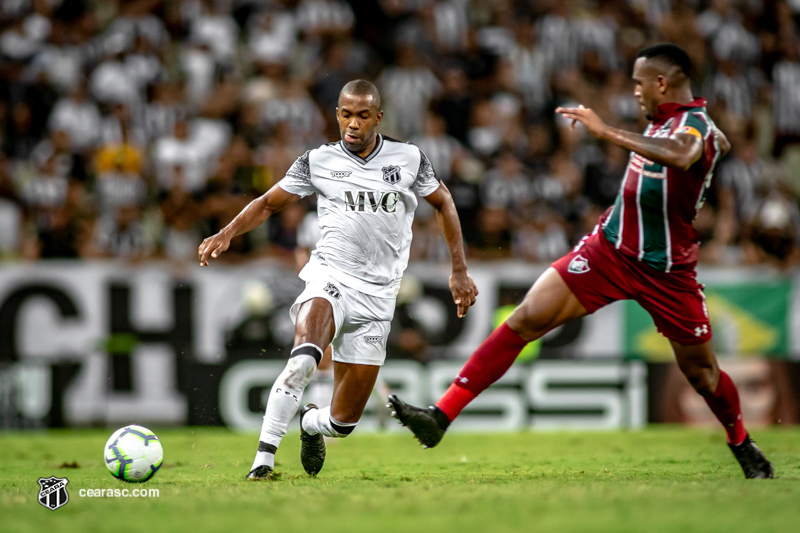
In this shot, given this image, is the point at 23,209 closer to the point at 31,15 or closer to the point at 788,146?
the point at 31,15

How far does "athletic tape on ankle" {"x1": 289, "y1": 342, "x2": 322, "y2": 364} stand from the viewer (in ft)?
21.8

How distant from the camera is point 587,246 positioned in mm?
7270

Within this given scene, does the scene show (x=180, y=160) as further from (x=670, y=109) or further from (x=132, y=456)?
(x=670, y=109)

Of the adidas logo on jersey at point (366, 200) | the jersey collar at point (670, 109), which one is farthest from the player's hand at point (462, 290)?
the jersey collar at point (670, 109)

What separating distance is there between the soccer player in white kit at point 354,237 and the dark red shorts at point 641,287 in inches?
33.3

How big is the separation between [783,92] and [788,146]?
101 cm

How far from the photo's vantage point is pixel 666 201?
6.98m

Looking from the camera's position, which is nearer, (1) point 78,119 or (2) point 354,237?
(2) point 354,237

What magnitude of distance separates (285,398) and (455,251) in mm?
1725

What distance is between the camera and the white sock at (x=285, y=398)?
6.63 meters

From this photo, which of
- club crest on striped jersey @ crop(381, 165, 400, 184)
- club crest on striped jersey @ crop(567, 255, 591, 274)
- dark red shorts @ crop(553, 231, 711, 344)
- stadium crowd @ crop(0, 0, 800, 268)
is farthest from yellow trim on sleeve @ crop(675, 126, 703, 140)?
stadium crowd @ crop(0, 0, 800, 268)

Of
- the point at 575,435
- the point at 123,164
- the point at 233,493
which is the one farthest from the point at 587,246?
the point at 123,164

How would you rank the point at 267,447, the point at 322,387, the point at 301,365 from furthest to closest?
1. the point at 322,387
2. the point at 267,447
3. the point at 301,365

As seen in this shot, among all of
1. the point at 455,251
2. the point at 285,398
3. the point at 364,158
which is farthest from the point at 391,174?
the point at 285,398
